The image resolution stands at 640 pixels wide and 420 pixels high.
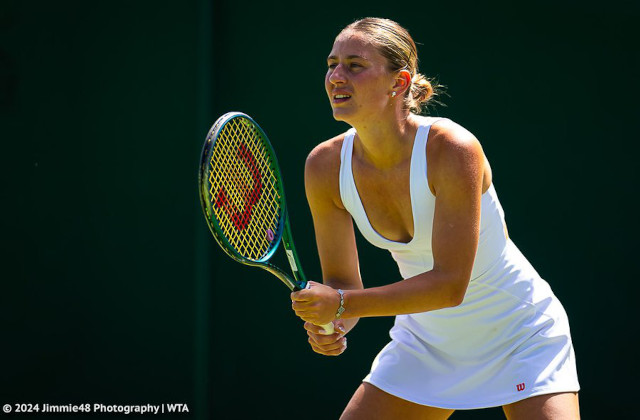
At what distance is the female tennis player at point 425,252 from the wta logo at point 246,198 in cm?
16

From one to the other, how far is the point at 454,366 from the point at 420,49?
5.57 ft

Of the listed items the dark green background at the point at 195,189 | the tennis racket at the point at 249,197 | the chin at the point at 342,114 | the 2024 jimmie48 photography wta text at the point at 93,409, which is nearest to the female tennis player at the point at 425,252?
the chin at the point at 342,114

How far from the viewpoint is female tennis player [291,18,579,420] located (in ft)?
7.86

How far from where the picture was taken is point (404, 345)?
2756 millimetres

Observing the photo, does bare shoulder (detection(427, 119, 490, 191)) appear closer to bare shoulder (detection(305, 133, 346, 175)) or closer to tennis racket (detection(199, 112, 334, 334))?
bare shoulder (detection(305, 133, 346, 175))

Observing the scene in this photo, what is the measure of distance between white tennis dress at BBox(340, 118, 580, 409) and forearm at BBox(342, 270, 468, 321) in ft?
0.85

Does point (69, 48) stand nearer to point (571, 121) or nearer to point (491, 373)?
point (571, 121)

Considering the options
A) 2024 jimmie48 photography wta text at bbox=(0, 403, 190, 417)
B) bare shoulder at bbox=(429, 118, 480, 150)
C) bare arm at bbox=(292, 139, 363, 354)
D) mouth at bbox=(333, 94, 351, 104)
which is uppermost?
mouth at bbox=(333, 94, 351, 104)

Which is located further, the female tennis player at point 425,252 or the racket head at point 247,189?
the racket head at point 247,189

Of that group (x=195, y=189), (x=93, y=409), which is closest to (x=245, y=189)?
(x=195, y=189)

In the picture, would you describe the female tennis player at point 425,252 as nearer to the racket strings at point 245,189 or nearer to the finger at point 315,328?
the finger at point 315,328

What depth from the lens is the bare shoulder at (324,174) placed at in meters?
2.75

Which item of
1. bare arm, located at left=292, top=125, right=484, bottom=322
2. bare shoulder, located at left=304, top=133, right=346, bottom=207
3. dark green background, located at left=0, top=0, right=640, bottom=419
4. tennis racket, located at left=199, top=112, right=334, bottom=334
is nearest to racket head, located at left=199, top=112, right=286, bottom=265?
tennis racket, located at left=199, top=112, right=334, bottom=334

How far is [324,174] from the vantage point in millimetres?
2750
